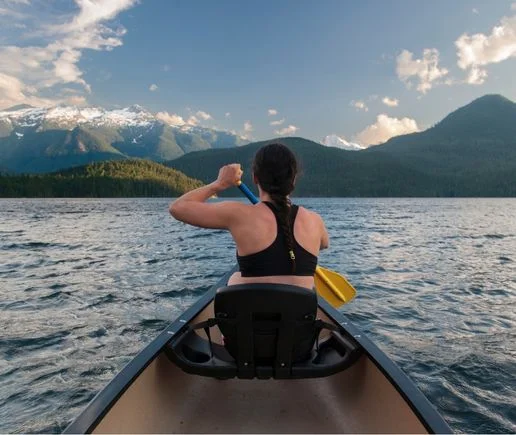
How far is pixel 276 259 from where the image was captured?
3.75 meters

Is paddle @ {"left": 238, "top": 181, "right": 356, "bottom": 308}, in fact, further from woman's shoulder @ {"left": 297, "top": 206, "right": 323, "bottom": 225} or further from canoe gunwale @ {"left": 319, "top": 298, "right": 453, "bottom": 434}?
woman's shoulder @ {"left": 297, "top": 206, "right": 323, "bottom": 225}

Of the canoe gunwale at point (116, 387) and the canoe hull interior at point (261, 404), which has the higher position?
the canoe gunwale at point (116, 387)

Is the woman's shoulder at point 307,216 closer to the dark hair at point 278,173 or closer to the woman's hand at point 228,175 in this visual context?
the dark hair at point 278,173

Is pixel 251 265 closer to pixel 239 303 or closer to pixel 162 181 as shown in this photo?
pixel 239 303

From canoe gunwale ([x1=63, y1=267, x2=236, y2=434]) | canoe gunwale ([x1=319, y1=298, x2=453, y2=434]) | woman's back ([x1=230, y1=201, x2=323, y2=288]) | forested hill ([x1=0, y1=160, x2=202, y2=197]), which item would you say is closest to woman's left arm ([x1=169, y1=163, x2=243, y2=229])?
woman's back ([x1=230, y1=201, x2=323, y2=288])

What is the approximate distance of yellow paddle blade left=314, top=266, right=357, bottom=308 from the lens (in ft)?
25.2

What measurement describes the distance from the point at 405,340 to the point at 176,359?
20.3 ft

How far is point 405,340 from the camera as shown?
357 inches

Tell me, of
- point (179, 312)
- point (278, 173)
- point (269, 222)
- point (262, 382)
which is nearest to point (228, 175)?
point (278, 173)

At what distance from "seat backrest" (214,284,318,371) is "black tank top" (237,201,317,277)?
0.21m

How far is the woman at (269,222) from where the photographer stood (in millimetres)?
3721

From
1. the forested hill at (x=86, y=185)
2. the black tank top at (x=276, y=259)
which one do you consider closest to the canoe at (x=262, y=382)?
the black tank top at (x=276, y=259)

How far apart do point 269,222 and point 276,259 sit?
0.33m

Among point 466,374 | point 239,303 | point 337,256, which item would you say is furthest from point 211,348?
point 337,256
